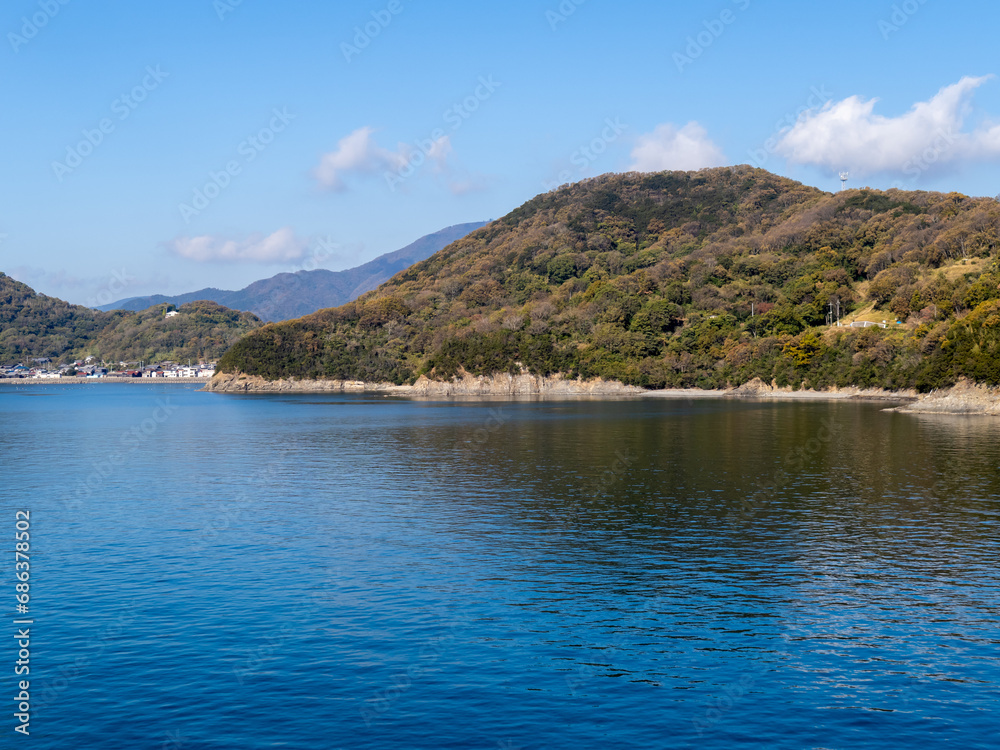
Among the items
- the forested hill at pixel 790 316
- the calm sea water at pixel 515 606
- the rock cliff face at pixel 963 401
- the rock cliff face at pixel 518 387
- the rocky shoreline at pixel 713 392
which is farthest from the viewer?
the rock cliff face at pixel 518 387

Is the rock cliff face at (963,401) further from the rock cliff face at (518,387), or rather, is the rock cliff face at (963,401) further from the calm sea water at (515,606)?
the rock cliff face at (518,387)

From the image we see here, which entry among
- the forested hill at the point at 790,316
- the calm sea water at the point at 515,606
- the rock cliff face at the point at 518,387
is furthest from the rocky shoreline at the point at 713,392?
the calm sea water at the point at 515,606

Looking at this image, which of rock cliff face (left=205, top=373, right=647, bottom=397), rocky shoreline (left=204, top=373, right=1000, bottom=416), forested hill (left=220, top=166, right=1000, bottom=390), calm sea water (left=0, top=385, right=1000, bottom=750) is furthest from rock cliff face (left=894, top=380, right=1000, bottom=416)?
rock cliff face (left=205, top=373, right=647, bottom=397)

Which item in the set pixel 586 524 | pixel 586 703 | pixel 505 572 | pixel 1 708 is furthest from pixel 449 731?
pixel 586 524

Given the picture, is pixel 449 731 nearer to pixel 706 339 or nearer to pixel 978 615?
pixel 978 615

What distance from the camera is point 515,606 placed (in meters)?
24.3

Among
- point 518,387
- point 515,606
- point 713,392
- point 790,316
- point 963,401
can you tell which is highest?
point 790,316

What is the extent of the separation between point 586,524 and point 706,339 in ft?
446

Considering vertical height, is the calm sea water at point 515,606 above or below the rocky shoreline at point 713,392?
below

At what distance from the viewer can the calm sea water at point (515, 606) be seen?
55.0ft

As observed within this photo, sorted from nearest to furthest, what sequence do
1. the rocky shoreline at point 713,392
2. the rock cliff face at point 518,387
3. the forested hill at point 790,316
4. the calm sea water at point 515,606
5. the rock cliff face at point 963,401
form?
the calm sea water at point 515,606, the rock cliff face at point 963,401, the rocky shoreline at point 713,392, the forested hill at point 790,316, the rock cliff face at point 518,387

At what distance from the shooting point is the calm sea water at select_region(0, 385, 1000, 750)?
55.0 ft

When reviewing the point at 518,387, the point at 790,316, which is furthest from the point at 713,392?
the point at 518,387

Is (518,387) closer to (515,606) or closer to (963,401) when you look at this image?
(963,401)
